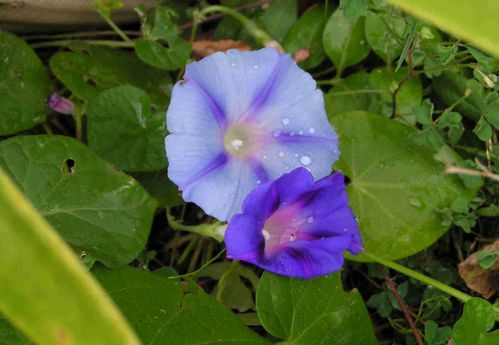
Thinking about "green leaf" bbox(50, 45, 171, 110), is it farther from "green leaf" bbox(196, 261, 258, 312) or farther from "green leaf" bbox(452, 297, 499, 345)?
"green leaf" bbox(452, 297, 499, 345)

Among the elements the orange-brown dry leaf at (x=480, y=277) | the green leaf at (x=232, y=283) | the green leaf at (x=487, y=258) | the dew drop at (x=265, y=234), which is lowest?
the orange-brown dry leaf at (x=480, y=277)

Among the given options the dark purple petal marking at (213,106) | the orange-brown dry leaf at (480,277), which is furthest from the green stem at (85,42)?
the orange-brown dry leaf at (480,277)

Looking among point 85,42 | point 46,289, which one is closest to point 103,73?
point 85,42

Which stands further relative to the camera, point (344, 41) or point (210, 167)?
point (344, 41)

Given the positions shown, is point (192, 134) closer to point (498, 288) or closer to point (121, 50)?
point (121, 50)

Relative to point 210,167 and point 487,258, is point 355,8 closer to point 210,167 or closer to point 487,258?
point 210,167

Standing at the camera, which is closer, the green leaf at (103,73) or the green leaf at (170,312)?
the green leaf at (170,312)

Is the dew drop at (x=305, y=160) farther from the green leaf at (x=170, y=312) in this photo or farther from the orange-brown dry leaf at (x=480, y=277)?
the orange-brown dry leaf at (x=480, y=277)
